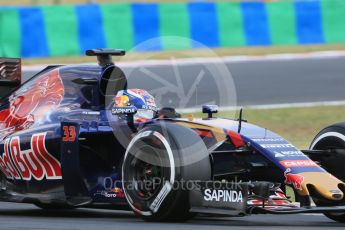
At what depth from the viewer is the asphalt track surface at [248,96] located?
7.88 m

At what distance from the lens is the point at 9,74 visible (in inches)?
405

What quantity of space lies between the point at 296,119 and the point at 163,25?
316 inches

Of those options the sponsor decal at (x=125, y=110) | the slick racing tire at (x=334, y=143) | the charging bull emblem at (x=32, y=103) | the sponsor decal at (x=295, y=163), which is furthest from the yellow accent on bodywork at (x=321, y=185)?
the charging bull emblem at (x=32, y=103)

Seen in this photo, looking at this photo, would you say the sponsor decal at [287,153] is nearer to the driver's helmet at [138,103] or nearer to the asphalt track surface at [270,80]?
the driver's helmet at [138,103]

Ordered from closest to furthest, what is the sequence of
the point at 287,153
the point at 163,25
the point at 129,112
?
1. the point at 287,153
2. the point at 129,112
3. the point at 163,25

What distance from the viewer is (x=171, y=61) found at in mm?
22625

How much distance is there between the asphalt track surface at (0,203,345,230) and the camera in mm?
7680

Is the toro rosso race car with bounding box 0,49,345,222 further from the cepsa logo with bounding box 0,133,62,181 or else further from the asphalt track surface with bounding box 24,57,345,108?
the asphalt track surface with bounding box 24,57,345,108

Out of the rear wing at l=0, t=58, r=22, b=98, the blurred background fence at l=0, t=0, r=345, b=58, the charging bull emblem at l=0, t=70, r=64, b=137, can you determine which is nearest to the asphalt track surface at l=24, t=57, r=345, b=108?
the blurred background fence at l=0, t=0, r=345, b=58

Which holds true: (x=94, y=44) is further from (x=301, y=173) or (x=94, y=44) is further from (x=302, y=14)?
(x=301, y=173)

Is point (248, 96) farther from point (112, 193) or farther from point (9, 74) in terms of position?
point (112, 193)

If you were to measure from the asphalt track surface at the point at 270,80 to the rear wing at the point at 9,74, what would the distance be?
24.2ft

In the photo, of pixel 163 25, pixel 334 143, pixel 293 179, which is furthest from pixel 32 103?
pixel 163 25

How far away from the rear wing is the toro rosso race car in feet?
0.04
